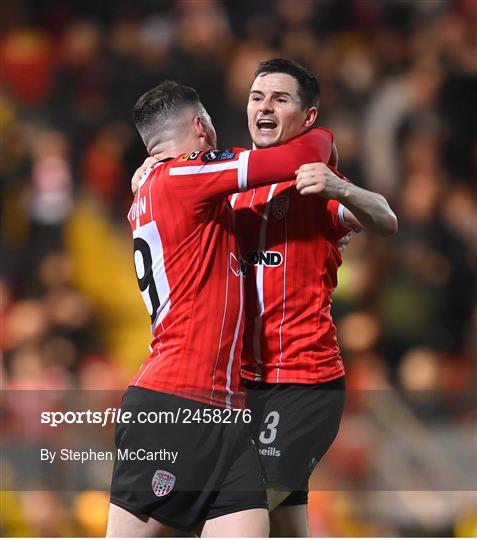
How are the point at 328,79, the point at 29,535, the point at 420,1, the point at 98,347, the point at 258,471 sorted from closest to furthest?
the point at 258,471 < the point at 29,535 < the point at 98,347 < the point at 328,79 < the point at 420,1

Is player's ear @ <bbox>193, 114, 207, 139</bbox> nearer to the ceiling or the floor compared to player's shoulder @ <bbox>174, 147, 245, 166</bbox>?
nearer to the ceiling

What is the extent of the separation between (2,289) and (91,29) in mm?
2749

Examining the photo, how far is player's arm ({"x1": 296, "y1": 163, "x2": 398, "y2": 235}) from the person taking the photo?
3.54 m

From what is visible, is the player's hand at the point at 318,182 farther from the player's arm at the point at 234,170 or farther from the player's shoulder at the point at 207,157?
the player's shoulder at the point at 207,157

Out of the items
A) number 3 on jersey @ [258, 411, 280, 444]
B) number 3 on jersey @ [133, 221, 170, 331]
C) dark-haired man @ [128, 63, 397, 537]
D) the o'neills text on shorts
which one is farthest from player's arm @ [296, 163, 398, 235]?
the o'neills text on shorts

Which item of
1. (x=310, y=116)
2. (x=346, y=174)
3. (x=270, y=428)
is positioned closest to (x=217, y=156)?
(x=310, y=116)

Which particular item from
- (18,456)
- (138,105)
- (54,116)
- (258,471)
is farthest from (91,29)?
(258,471)

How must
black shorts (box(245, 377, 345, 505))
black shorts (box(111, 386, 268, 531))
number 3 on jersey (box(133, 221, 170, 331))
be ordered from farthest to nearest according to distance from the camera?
1. black shorts (box(245, 377, 345, 505))
2. number 3 on jersey (box(133, 221, 170, 331))
3. black shorts (box(111, 386, 268, 531))

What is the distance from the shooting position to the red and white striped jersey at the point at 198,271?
3559 mm

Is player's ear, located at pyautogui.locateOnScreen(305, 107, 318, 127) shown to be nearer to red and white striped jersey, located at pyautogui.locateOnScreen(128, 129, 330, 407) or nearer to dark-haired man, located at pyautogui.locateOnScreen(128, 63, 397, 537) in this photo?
dark-haired man, located at pyautogui.locateOnScreen(128, 63, 397, 537)

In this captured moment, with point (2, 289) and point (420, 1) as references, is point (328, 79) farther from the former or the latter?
point (2, 289)

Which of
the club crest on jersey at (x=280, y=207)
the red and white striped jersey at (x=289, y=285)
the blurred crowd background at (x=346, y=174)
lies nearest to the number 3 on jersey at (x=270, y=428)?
the red and white striped jersey at (x=289, y=285)

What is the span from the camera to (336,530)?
6609 millimetres

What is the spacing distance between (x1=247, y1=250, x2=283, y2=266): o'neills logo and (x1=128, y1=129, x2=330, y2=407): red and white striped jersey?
193mm
